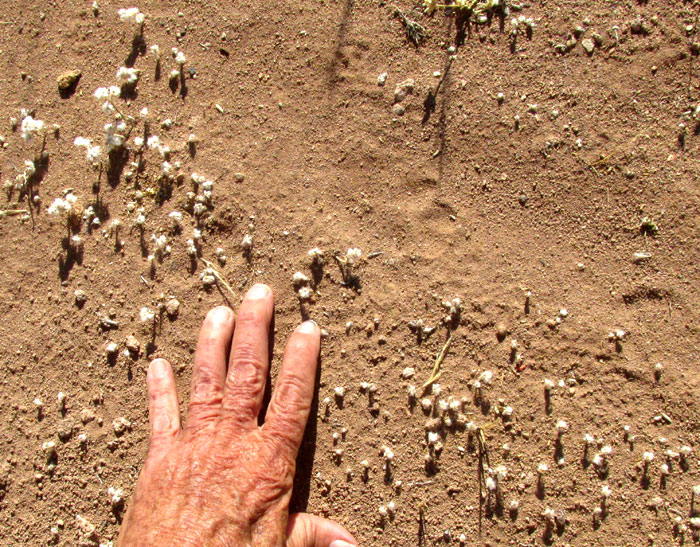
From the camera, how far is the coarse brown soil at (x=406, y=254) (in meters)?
2.46

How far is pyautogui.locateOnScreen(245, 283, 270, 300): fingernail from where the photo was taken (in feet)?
8.33

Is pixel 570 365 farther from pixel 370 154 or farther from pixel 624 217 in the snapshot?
pixel 370 154

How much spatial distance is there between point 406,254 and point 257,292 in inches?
30.6

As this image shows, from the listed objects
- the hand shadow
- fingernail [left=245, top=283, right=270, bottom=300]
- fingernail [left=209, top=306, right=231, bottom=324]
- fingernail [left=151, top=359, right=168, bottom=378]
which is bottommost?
the hand shadow

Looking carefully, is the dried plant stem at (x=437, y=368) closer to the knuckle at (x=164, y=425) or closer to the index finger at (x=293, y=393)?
the index finger at (x=293, y=393)

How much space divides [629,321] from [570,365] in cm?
36

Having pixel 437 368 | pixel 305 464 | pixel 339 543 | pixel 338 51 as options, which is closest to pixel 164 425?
pixel 305 464

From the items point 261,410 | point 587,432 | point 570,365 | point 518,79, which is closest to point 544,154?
point 518,79

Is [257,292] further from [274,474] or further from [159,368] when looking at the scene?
[274,474]

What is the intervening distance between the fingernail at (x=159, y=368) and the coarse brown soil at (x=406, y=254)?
0.06 m

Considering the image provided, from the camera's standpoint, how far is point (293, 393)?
2451 millimetres

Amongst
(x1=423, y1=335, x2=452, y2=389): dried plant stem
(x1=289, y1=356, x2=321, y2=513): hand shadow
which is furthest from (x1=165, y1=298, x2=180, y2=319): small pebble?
(x1=423, y1=335, x2=452, y2=389): dried plant stem

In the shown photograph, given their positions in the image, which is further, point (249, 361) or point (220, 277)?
point (220, 277)

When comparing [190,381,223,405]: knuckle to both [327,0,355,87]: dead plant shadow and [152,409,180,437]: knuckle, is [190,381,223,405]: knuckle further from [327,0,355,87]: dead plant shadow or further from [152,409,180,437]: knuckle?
[327,0,355,87]: dead plant shadow
